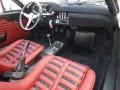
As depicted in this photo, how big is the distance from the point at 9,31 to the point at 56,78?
1.87m

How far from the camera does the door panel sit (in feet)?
10.9

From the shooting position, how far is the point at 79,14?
9.79 feet

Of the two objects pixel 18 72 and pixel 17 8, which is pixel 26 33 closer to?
pixel 17 8

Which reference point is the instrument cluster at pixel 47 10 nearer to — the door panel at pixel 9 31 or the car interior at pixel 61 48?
the car interior at pixel 61 48

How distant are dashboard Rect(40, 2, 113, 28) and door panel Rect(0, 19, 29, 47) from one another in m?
0.61

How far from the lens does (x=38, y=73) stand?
5.99 feet

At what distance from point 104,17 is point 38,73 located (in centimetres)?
135

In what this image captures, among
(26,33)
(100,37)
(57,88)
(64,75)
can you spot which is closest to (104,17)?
(100,37)

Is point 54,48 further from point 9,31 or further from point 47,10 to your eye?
point 9,31

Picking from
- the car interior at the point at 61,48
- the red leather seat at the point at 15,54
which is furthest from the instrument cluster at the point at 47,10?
the red leather seat at the point at 15,54

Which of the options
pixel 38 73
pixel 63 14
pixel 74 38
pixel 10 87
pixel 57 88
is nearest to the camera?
pixel 10 87

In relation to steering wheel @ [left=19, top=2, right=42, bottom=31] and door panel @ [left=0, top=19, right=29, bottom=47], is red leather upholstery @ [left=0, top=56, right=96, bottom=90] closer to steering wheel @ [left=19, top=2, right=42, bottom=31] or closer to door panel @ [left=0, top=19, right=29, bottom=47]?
steering wheel @ [left=19, top=2, right=42, bottom=31]

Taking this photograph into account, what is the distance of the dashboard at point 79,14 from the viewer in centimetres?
278

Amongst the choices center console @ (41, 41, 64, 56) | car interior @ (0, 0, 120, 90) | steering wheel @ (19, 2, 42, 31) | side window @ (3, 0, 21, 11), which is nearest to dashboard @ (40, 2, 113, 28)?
car interior @ (0, 0, 120, 90)
